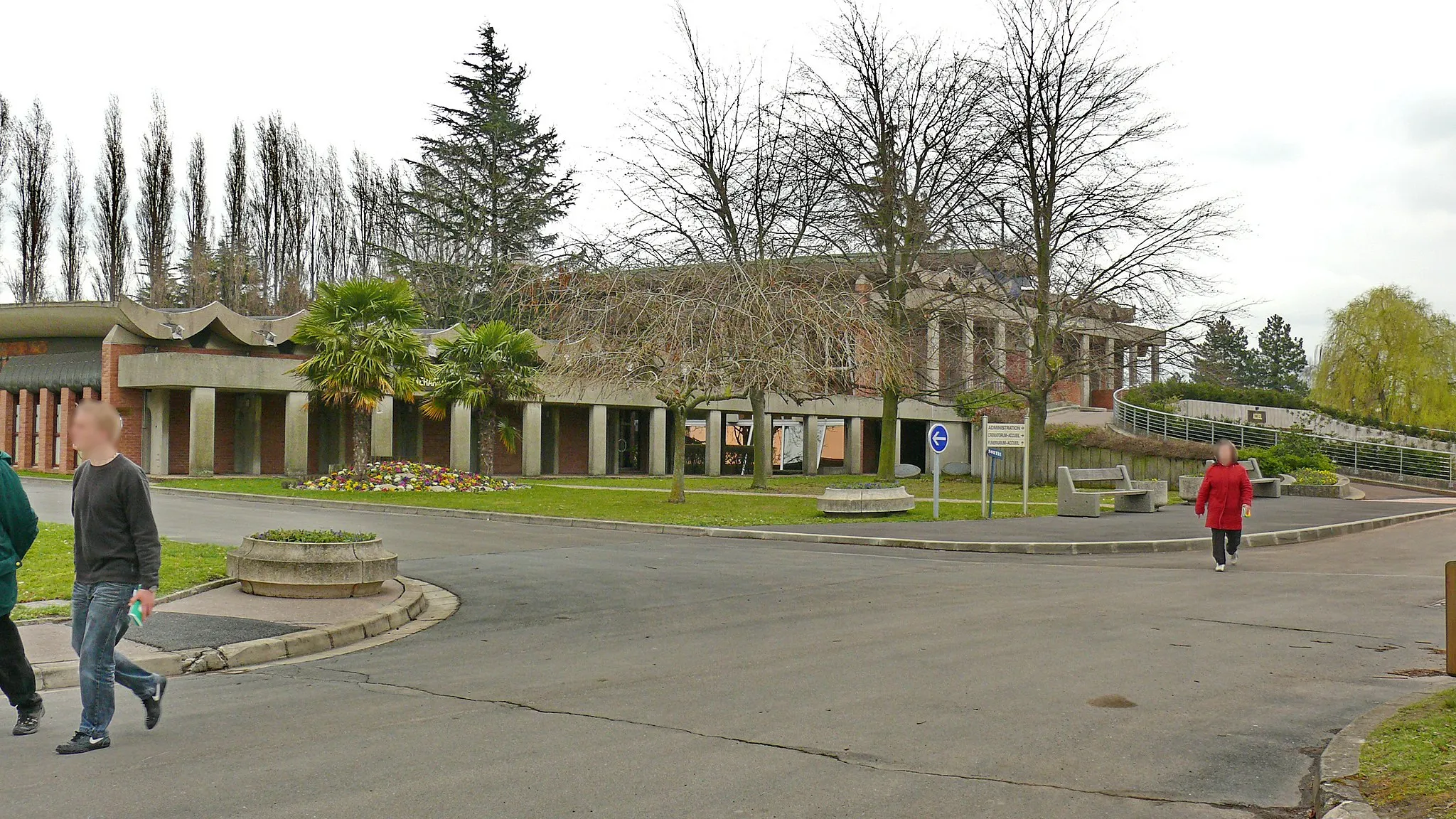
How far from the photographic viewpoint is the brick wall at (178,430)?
36844 millimetres

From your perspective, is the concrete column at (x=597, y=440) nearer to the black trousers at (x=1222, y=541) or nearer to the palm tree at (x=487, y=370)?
the palm tree at (x=487, y=370)

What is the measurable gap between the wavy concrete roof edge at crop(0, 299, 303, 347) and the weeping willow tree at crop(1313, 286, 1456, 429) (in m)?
51.5

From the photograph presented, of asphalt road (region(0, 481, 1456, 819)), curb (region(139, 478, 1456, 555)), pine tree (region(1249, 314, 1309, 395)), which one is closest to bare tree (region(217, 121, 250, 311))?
curb (region(139, 478, 1456, 555))

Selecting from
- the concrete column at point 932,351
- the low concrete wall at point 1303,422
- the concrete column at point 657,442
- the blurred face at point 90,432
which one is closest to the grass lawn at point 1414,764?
the blurred face at point 90,432

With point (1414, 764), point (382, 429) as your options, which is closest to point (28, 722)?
point (1414, 764)

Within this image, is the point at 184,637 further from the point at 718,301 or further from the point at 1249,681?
the point at 718,301

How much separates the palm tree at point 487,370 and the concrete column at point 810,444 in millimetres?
20278

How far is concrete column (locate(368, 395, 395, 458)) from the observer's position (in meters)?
38.1

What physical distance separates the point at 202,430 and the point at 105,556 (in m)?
32.3

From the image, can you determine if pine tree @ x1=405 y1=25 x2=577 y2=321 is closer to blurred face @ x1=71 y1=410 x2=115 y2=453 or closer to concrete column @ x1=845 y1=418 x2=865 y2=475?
concrete column @ x1=845 y1=418 x2=865 y2=475

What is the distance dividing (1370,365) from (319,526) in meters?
55.3

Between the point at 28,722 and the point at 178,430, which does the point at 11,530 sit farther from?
the point at 178,430

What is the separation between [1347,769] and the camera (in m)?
5.09

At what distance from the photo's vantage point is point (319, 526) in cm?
1875
